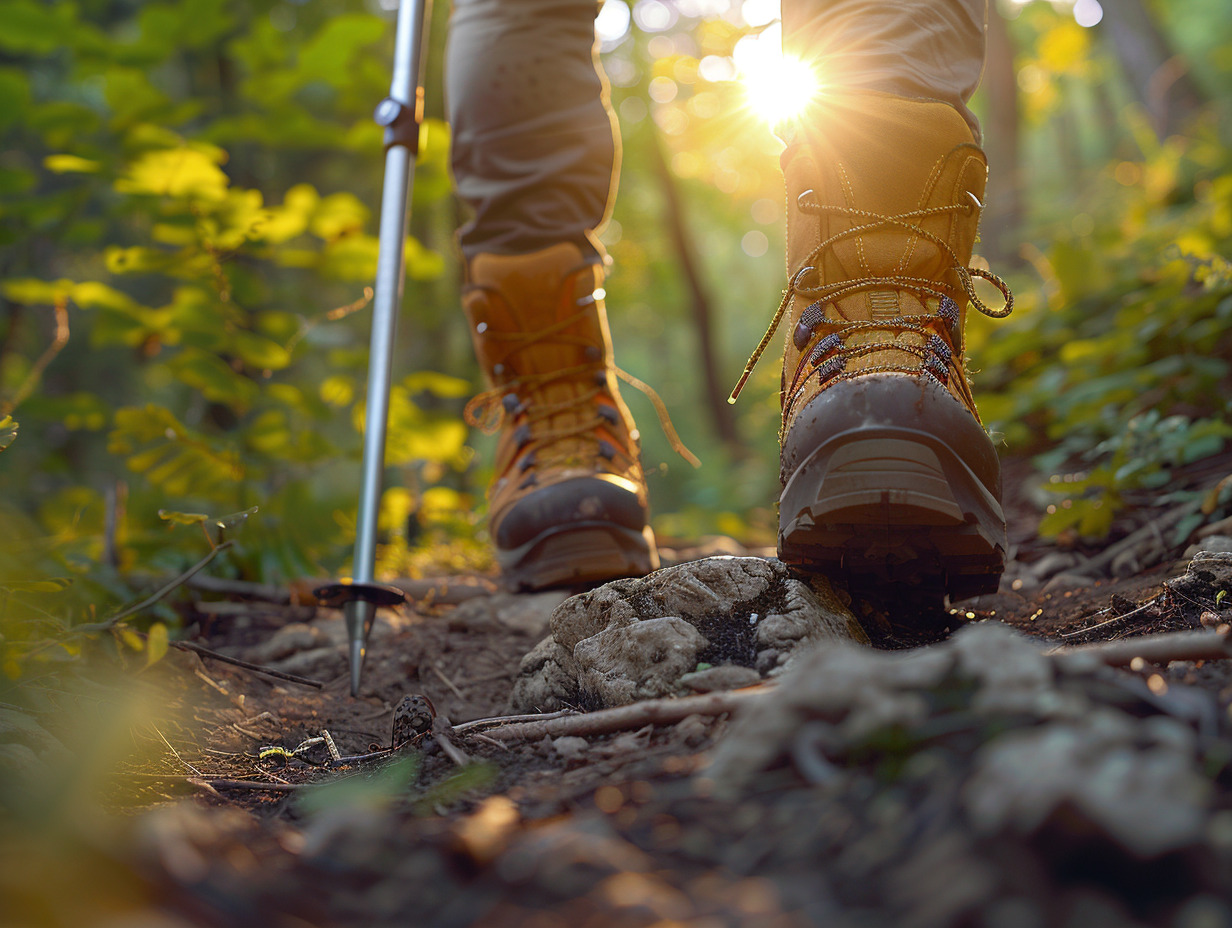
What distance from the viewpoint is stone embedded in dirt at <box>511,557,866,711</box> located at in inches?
40.4

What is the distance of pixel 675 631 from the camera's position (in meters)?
1.07

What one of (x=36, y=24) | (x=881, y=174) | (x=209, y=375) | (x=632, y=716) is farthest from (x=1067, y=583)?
(x=36, y=24)

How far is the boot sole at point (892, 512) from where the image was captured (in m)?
1.08

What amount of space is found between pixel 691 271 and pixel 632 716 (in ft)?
33.2

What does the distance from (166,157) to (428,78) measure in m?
5.09

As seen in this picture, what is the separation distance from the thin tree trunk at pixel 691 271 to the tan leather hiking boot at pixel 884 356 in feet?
30.4

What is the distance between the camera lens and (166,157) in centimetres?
247

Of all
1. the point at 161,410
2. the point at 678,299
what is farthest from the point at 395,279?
the point at 678,299

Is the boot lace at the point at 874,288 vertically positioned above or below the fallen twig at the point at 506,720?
above

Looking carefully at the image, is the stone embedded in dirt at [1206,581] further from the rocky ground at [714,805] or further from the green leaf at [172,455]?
the green leaf at [172,455]

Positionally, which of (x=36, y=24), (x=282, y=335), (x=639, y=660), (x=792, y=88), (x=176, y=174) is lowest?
(x=639, y=660)

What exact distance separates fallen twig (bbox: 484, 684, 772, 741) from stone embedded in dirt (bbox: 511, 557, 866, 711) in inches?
4.5

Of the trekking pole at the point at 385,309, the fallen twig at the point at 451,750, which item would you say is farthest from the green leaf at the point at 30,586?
the fallen twig at the point at 451,750

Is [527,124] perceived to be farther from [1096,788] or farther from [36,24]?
[36,24]
